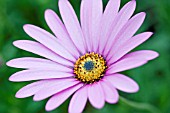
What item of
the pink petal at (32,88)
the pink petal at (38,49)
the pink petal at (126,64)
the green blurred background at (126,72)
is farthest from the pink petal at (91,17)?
the green blurred background at (126,72)

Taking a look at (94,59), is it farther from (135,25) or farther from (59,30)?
(135,25)

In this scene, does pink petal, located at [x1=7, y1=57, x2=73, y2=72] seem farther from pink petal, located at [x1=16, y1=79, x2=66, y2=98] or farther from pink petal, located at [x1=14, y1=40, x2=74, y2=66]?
pink petal, located at [x1=16, y1=79, x2=66, y2=98]

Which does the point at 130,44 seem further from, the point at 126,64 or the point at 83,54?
the point at 83,54

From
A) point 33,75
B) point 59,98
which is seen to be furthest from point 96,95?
point 33,75

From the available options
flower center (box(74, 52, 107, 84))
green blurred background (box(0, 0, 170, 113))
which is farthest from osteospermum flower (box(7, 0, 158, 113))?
green blurred background (box(0, 0, 170, 113))

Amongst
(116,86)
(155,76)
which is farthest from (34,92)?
(155,76)

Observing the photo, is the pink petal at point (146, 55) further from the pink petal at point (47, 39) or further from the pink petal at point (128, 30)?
the pink petal at point (47, 39)
